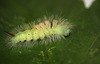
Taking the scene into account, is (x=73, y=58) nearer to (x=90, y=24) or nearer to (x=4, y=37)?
(x=90, y=24)

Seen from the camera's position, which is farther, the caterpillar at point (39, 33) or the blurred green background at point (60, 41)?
the caterpillar at point (39, 33)

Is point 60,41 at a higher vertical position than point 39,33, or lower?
lower

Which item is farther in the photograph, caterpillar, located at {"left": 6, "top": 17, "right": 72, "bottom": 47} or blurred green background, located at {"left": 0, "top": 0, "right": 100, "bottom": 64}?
caterpillar, located at {"left": 6, "top": 17, "right": 72, "bottom": 47}

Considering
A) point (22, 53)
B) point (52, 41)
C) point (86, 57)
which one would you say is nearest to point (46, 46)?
point (52, 41)
